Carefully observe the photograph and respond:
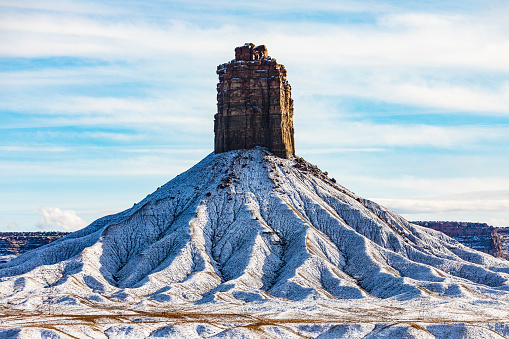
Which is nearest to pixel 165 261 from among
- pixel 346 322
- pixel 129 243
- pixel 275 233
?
pixel 129 243

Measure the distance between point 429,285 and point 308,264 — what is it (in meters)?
28.0

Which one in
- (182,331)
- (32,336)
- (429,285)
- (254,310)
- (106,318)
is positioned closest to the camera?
(32,336)

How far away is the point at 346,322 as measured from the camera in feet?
470

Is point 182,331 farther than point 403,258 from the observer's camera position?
No

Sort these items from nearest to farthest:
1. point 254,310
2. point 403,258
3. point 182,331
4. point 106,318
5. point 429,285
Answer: point 182,331 → point 106,318 → point 254,310 → point 429,285 → point 403,258

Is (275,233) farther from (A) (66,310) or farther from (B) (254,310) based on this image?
(A) (66,310)

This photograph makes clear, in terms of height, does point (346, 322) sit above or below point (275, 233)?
below

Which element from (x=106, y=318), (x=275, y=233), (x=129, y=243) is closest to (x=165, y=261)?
(x=129, y=243)

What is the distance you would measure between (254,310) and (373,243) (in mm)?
50874

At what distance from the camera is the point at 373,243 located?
196 metres

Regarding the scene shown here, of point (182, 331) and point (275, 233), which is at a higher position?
point (275, 233)

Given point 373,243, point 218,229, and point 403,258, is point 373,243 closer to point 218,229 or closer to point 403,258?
point 403,258

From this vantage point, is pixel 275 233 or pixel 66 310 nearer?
pixel 66 310

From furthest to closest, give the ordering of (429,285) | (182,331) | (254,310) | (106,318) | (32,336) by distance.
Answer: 1. (429,285)
2. (254,310)
3. (106,318)
4. (182,331)
5. (32,336)
